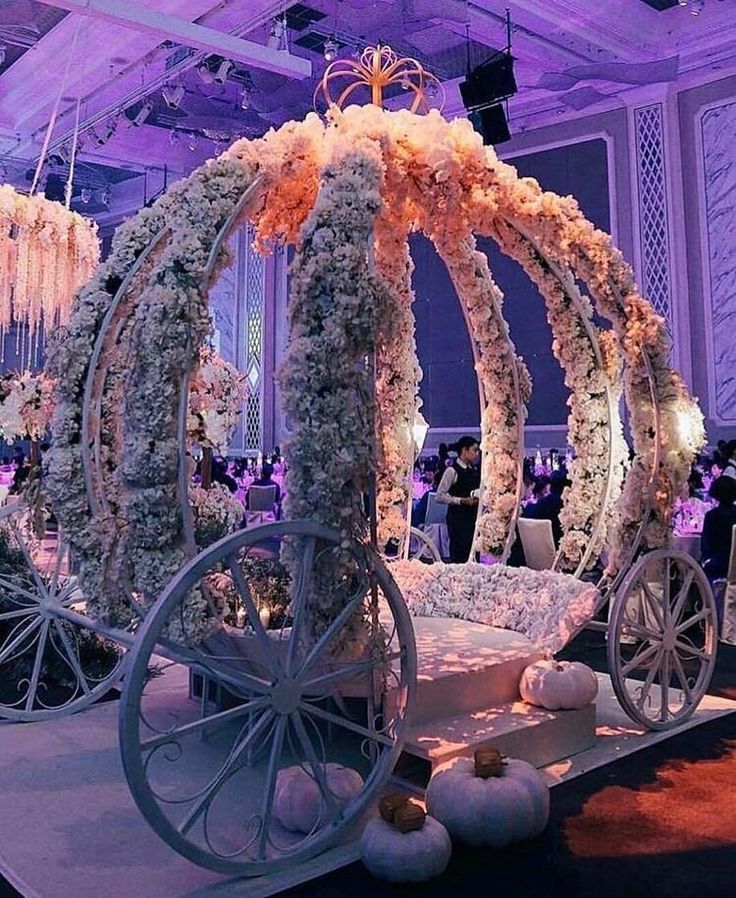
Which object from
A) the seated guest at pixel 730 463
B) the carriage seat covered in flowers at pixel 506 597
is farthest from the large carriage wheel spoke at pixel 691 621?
the seated guest at pixel 730 463

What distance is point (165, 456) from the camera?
118 inches

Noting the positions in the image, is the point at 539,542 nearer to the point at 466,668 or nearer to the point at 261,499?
the point at 466,668

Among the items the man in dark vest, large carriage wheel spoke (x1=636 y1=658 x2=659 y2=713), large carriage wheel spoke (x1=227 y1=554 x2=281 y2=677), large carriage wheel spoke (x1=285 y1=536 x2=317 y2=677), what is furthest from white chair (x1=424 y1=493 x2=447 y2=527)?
large carriage wheel spoke (x1=227 y1=554 x2=281 y2=677)

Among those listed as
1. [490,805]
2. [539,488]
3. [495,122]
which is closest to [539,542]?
[539,488]

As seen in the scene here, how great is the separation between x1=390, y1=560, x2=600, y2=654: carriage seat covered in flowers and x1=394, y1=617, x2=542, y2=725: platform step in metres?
0.11

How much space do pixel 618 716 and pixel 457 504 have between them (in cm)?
293

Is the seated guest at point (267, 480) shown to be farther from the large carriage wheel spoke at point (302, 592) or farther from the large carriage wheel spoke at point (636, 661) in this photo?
the large carriage wheel spoke at point (302, 592)

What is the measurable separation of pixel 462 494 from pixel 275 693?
180 inches

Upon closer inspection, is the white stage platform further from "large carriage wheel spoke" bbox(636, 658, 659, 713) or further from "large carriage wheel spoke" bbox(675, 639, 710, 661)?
"large carriage wheel spoke" bbox(675, 639, 710, 661)

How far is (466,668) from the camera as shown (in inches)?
151

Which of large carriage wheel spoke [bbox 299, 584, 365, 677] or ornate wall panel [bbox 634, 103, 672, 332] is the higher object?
ornate wall panel [bbox 634, 103, 672, 332]

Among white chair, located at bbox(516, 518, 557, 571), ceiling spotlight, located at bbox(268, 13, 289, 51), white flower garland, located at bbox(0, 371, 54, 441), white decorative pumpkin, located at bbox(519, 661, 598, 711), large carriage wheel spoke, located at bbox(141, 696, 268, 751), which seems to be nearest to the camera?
large carriage wheel spoke, located at bbox(141, 696, 268, 751)

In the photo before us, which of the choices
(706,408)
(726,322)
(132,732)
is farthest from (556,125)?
(132,732)

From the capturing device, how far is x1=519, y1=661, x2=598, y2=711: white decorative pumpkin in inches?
152
